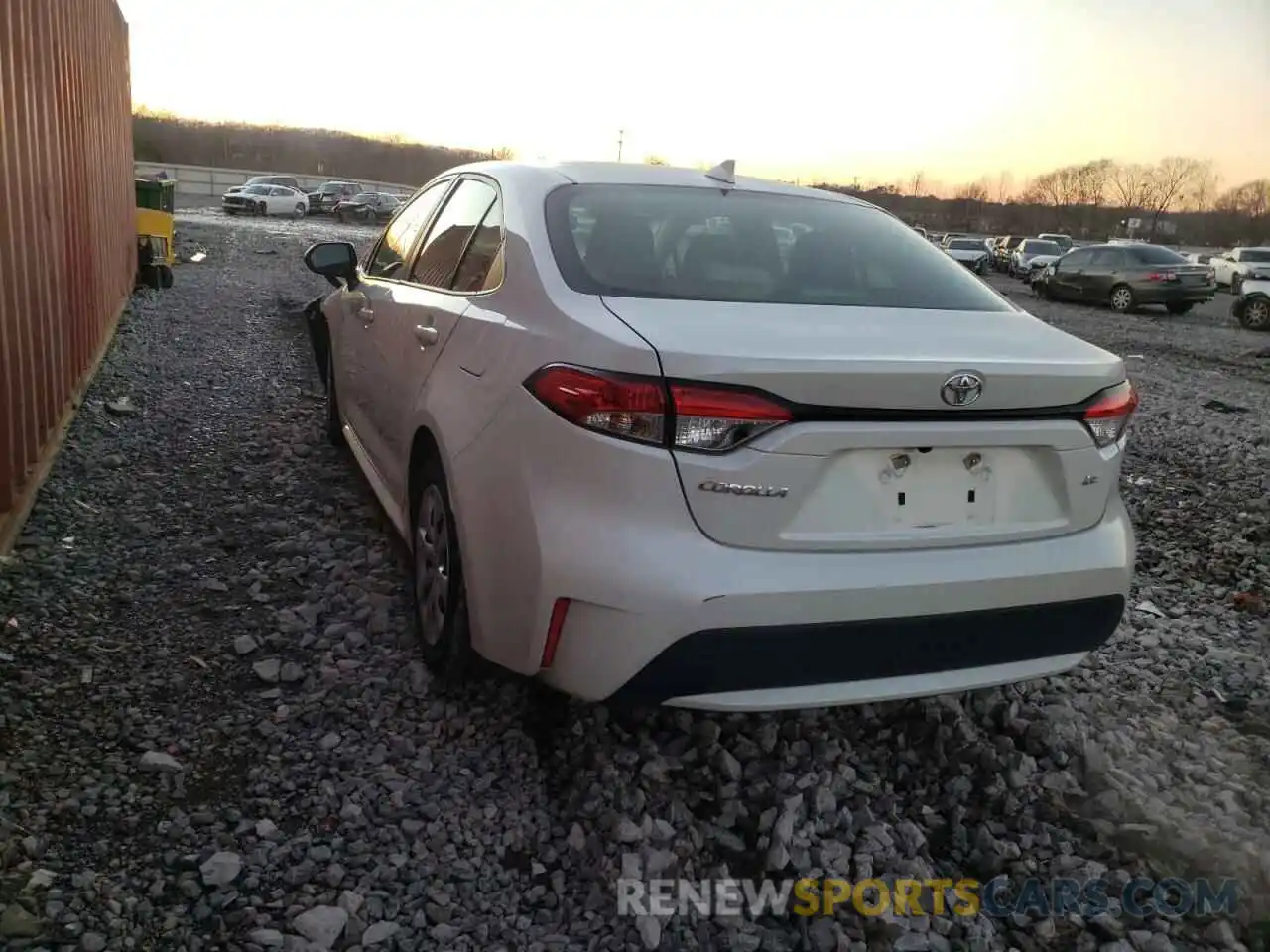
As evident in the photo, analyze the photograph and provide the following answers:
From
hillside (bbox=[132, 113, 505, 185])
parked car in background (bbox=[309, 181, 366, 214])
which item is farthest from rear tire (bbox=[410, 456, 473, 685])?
hillside (bbox=[132, 113, 505, 185])

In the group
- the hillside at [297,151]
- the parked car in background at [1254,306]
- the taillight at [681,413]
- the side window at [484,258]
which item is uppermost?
the hillside at [297,151]

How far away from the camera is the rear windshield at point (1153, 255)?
21.0 meters

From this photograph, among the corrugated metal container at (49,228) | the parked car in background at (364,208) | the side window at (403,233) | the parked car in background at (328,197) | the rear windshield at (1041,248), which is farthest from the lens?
the parked car in background at (328,197)

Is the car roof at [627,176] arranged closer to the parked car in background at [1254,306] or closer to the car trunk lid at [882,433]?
the car trunk lid at [882,433]

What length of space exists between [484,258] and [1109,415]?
1.87m

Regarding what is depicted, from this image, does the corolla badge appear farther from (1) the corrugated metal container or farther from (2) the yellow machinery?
(2) the yellow machinery

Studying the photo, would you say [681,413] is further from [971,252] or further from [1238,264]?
[971,252]

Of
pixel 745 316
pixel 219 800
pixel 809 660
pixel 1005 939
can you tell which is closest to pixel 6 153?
pixel 219 800

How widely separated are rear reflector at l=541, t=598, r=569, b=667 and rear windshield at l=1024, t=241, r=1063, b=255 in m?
35.6

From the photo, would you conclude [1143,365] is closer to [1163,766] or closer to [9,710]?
[1163,766]

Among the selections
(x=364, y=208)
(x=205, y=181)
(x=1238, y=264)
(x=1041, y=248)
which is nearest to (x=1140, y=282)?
(x=1238, y=264)

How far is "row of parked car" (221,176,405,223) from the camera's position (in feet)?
141

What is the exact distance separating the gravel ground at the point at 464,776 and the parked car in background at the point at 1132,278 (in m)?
18.2

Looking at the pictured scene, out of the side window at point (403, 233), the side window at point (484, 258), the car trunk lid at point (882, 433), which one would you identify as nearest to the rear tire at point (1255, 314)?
the side window at point (403, 233)
